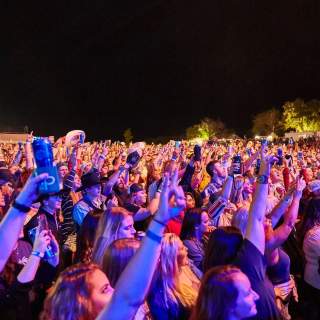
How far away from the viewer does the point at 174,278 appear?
3.42 meters

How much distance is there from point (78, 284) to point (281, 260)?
2185mm

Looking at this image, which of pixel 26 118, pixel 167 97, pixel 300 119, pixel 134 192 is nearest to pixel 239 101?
pixel 167 97

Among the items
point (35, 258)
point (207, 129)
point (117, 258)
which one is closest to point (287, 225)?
point (117, 258)

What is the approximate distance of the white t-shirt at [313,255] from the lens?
4.41 meters

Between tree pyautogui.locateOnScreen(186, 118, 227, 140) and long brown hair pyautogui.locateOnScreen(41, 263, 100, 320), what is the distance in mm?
85208

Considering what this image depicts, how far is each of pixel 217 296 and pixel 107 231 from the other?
1475 mm

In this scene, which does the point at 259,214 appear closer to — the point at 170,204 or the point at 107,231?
the point at 107,231

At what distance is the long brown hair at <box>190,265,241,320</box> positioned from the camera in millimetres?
2500

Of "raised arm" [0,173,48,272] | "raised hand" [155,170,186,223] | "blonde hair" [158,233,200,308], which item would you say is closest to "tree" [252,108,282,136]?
"blonde hair" [158,233,200,308]

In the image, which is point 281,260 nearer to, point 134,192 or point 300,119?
point 134,192

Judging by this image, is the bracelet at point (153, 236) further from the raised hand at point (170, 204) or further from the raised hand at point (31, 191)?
the raised hand at point (31, 191)

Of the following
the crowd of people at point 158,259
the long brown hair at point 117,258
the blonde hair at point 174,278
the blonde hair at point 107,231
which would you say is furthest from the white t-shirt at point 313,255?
the long brown hair at point 117,258

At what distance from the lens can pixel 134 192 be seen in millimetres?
6895

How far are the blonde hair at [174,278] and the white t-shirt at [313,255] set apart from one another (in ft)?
4.40
